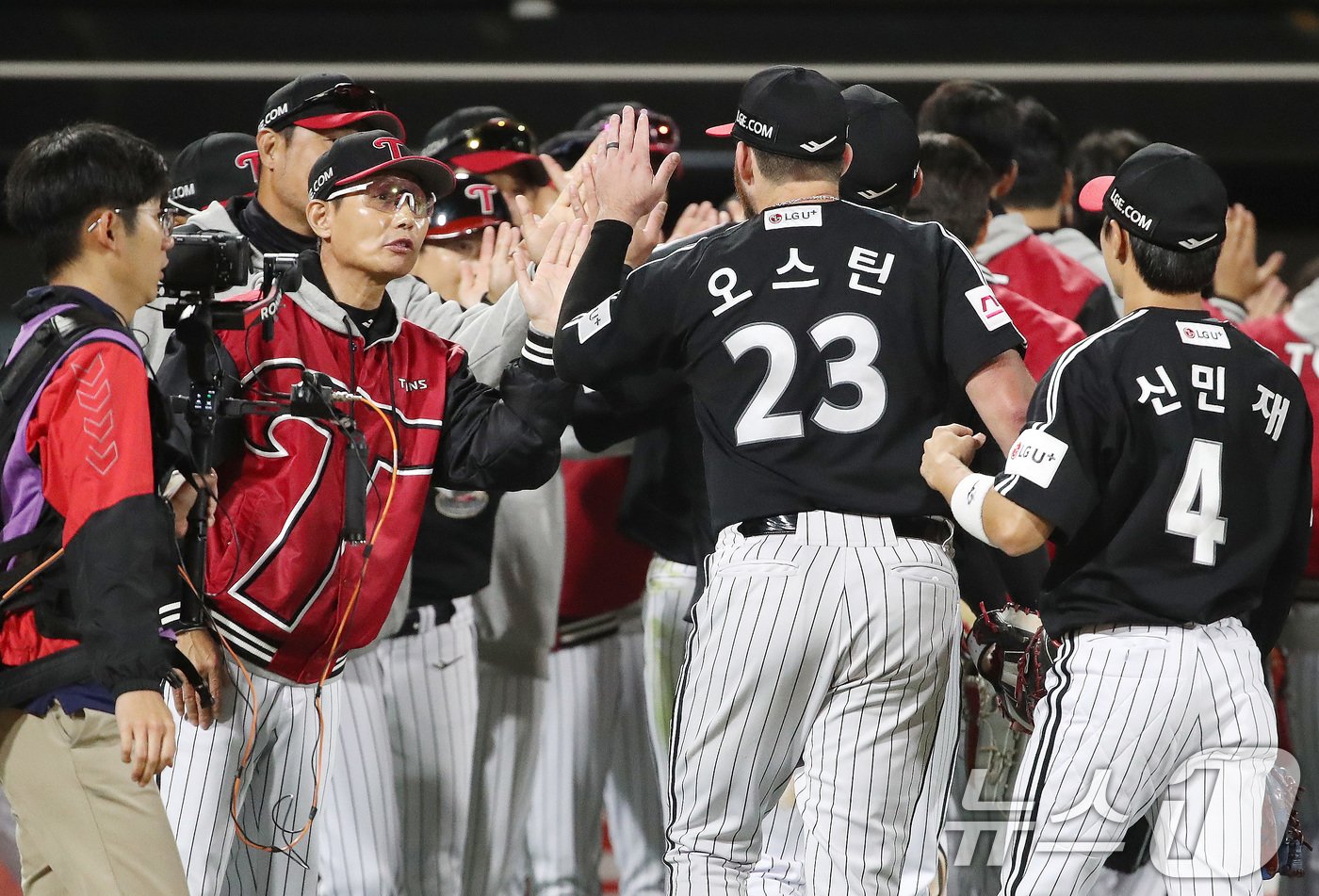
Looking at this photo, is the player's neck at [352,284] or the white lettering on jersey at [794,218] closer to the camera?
the white lettering on jersey at [794,218]

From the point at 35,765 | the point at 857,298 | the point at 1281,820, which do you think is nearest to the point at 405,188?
the point at 857,298

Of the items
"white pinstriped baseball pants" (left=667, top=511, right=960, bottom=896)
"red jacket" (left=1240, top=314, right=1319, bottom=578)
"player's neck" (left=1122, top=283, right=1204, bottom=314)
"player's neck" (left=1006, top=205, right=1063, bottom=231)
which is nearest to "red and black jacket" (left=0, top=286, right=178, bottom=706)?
"white pinstriped baseball pants" (left=667, top=511, right=960, bottom=896)

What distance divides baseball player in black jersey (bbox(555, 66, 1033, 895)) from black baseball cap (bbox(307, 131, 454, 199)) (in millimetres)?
667

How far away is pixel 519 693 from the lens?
451 cm

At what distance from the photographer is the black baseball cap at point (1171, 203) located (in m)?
3.07

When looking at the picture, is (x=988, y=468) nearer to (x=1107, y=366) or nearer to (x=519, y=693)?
(x=1107, y=366)

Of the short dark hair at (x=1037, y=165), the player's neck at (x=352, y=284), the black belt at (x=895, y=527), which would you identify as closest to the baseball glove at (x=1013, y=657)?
the black belt at (x=895, y=527)

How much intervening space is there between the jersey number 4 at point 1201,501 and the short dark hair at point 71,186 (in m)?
2.00

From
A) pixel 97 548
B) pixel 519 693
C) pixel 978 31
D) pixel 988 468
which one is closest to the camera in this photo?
pixel 97 548

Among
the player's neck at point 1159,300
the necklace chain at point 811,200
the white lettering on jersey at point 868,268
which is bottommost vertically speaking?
the player's neck at point 1159,300

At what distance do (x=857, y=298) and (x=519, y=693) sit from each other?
1.95m

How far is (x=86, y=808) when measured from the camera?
9.01 ft
